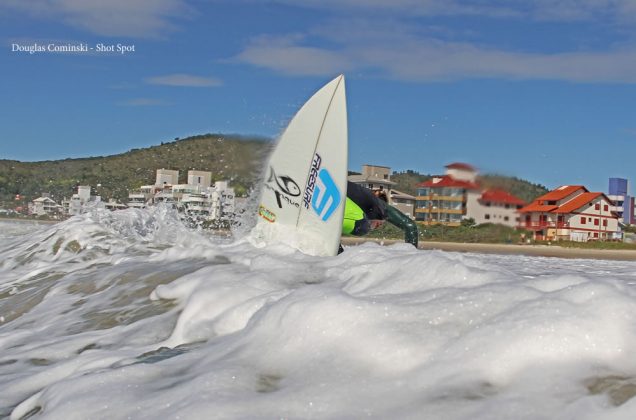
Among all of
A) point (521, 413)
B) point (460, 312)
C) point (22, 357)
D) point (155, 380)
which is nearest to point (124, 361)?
point (155, 380)

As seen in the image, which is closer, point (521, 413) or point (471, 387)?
point (521, 413)

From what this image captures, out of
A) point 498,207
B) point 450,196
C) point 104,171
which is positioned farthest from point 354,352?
point 104,171

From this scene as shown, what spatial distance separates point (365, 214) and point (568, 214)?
6531 millimetres

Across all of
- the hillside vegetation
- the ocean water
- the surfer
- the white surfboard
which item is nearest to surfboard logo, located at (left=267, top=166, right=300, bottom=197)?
the white surfboard

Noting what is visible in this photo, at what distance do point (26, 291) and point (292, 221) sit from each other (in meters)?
2.99

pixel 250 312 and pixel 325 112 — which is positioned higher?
pixel 325 112

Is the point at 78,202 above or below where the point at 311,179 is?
below

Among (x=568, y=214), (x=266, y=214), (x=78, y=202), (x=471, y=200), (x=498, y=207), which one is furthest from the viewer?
(x=78, y=202)

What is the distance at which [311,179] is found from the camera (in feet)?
25.9

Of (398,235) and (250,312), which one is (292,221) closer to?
(250,312)

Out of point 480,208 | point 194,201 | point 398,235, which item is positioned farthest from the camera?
point 398,235

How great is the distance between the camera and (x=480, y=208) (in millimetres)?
5680

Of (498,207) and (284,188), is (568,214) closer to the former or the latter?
(284,188)

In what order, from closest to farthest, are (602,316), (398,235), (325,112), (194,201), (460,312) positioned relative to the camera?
(602,316), (460,312), (325,112), (194,201), (398,235)
